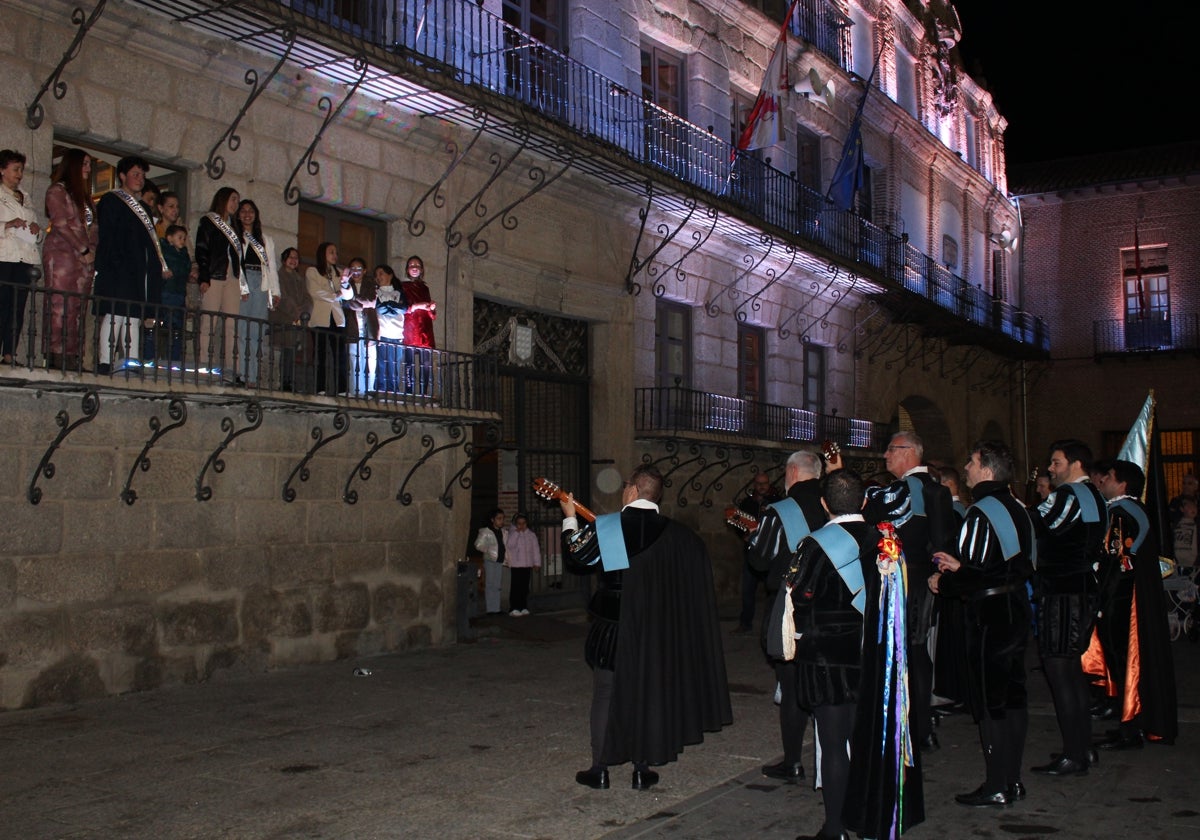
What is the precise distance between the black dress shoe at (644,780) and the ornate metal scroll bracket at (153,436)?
4.95 m

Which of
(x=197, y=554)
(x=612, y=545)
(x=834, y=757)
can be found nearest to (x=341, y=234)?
(x=197, y=554)

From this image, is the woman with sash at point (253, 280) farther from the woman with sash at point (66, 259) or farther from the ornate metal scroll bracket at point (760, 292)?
the ornate metal scroll bracket at point (760, 292)

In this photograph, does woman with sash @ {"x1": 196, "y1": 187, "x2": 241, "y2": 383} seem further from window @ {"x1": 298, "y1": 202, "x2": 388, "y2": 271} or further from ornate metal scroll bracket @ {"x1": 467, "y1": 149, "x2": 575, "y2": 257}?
ornate metal scroll bracket @ {"x1": 467, "y1": 149, "x2": 575, "y2": 257}

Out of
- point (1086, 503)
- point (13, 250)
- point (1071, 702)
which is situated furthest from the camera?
Answer: point (13, 250)

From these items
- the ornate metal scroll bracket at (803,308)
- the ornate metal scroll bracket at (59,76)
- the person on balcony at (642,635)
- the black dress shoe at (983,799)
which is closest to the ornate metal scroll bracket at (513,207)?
the ornate metal scroll bracket at (59,76)

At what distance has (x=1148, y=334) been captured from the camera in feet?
97.9

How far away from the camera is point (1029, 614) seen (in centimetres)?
666

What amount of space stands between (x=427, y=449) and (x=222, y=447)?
2.84 m

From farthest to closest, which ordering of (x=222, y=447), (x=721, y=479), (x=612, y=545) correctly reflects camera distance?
(x=721, y=479) → (x=222, y=447) → (x=612, y=545)

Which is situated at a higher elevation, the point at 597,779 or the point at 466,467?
the point at 466,467

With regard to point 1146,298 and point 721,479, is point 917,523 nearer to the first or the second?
point 721,479

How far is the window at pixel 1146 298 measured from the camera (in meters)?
29.8

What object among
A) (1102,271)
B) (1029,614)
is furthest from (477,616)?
(1102,271)

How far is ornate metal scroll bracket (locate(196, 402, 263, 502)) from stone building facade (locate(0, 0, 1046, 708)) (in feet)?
0.17
